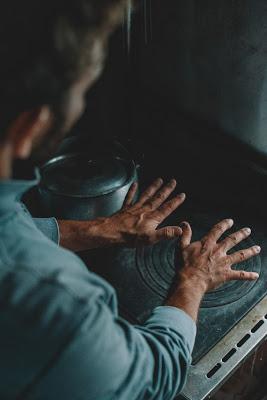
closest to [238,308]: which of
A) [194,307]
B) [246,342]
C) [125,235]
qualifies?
[246,342]

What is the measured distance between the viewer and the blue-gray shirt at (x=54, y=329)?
2.01 feet

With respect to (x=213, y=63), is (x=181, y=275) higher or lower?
lower

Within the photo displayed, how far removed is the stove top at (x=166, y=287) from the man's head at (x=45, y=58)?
580mm

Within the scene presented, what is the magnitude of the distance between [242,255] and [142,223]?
Answer: 0.28 m

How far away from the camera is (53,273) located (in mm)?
643

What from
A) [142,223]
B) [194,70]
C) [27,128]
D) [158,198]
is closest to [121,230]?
[142,223]

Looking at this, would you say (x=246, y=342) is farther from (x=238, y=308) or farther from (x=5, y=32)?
(x=5, y=32)

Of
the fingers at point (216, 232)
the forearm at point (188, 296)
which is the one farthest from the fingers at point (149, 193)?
the forearm at point (188, 296)

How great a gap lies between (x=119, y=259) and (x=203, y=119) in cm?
51

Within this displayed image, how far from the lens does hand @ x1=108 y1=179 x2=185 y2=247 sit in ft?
3.96

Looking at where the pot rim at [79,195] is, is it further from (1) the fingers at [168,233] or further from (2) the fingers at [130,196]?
(1) the fingers at [168,233]

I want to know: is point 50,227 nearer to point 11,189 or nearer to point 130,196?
point 130,196

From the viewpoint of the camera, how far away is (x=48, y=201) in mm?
1264

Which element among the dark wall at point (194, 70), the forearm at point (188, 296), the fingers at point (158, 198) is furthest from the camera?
the fingers at point (158, 198)
